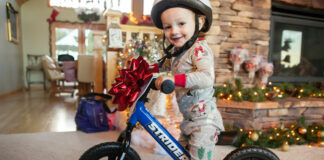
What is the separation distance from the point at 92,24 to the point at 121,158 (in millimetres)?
6780

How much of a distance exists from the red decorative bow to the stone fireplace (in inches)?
55.0

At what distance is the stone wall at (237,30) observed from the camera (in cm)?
220

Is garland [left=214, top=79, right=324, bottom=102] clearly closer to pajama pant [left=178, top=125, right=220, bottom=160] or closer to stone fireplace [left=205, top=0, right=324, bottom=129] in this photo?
stone fireplace [left=205, top=0, right=324, bottom=129]

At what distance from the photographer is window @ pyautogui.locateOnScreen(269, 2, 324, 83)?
8.37 ft

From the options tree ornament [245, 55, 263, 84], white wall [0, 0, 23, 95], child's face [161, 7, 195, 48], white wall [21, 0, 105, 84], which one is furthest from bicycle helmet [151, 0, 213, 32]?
white wall [21, 0, 105, 84]

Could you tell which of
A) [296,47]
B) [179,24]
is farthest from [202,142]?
[296,47]

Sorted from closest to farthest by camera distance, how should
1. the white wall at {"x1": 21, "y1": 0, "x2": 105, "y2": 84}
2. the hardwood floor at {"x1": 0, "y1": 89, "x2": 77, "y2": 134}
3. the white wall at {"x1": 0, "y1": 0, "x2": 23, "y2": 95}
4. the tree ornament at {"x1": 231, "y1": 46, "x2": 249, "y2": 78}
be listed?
1. the tree ornament at {"x1": 231, "y1": 46, "x2": 249, "y2": 78}
2. the hardwood floor at {"x1": 0, "y1": 89, "x2": 77, "y2": 134}
3. the white wall at {"x1": 0, "y1": 0, "x2": 23, "y2": 95}
4. the white wall at {"x1": 21, "y1": 0, "x2": 105, "y2": 84}

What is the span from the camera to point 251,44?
7.77 feet

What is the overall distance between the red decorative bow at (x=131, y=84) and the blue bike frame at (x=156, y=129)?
6 cm

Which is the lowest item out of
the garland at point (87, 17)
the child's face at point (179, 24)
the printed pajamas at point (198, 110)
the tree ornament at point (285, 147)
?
the tree ornament at point (285, 147)

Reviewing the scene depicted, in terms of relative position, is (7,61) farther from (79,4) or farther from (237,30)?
(237,30)

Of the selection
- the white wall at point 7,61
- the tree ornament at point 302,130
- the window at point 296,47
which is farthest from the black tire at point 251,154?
the white wall at point 7,61

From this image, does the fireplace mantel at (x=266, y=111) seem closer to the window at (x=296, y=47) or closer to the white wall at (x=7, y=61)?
the window at (x=296, y=47)

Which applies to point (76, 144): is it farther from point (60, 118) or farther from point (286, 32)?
point (286, 32)
